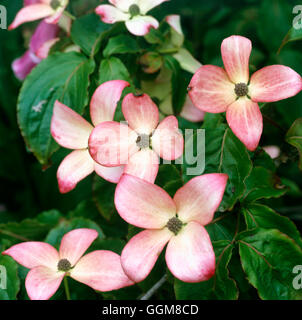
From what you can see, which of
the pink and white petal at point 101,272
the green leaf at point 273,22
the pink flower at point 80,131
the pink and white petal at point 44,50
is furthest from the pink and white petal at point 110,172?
the green leaf at point 273,22

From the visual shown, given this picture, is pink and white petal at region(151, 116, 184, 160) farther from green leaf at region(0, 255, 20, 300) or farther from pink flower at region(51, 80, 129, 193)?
green leaf at region(0, 255, 20, 300)

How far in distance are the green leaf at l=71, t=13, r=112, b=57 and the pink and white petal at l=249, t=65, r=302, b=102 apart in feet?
0.89

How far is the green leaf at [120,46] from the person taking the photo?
25.2 inches

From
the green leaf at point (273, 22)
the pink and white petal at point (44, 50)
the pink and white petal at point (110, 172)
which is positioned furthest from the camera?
the green leaf at point (273, 22)

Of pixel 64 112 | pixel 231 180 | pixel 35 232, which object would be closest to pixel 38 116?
pixel 64 112

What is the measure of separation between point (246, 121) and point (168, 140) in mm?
101

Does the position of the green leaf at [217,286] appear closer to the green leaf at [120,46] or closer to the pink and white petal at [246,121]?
the pink and white petal at [246,121]

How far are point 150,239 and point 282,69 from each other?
0.27 meters

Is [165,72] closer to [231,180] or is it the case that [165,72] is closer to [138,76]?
[138,76]

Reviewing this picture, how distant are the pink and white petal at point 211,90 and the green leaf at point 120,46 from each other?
0.57ft

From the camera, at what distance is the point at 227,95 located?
0.53m

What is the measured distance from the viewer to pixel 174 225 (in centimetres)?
50

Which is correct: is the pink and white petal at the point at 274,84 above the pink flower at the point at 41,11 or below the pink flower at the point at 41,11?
below

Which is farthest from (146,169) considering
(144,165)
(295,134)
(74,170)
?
(295,134)
